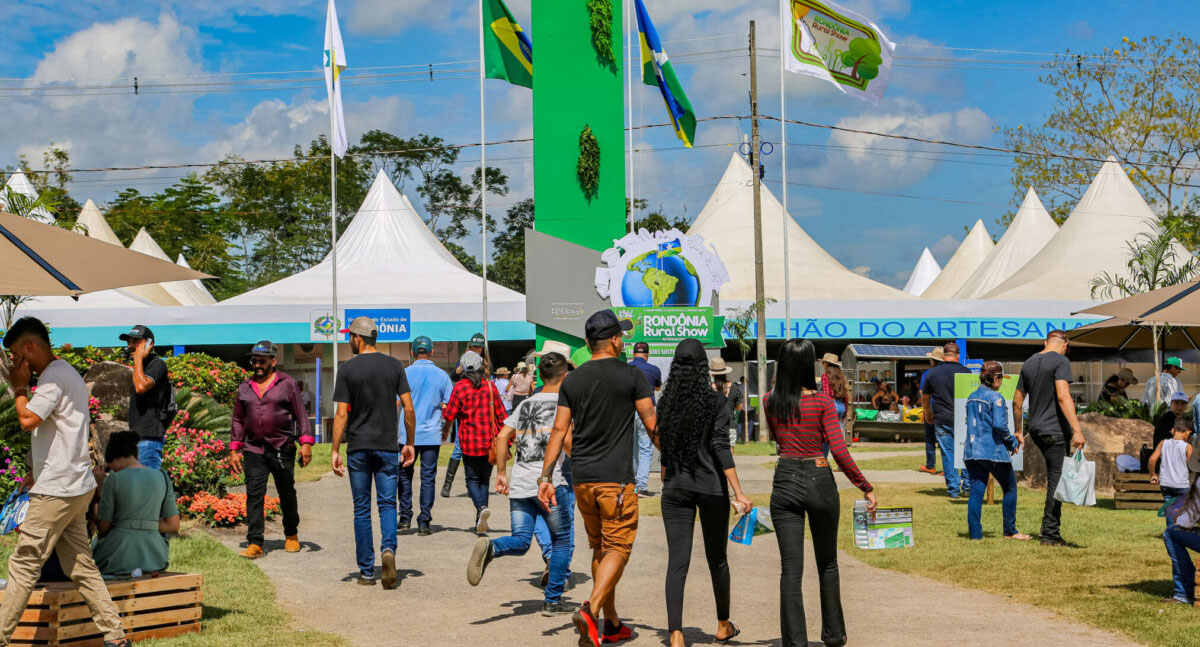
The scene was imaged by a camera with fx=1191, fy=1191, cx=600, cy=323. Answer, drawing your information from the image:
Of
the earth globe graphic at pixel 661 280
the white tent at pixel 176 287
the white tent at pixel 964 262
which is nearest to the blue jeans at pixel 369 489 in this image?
the earth globe graphic at pixel 661 280

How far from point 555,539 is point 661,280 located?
1658 centimetres

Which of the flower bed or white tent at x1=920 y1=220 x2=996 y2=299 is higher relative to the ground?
white tent at x1=920 y1=220 x2=996 y2=299

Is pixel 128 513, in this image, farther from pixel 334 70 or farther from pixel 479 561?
pixel 334 70

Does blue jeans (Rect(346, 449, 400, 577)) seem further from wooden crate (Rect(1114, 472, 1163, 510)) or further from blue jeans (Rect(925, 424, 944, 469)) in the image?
blue jeans (Rect(925, 424, 944, 469))

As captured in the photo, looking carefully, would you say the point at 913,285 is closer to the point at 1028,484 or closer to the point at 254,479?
the point at 1028,484

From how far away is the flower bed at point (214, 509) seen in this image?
459 inches

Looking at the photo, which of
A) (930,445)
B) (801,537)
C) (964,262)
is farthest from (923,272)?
(801,537)

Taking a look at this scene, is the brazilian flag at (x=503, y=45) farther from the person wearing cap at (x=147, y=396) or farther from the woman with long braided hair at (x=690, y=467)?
the woman with long braided hair at (x=690, y=467)

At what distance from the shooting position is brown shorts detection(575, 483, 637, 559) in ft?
21.5

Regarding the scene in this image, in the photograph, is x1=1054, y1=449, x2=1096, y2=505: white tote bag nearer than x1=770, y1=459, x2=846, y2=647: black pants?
No

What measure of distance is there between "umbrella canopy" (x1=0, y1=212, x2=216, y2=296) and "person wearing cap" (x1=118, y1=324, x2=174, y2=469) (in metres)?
2.96

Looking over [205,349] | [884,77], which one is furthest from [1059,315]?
[205,349]

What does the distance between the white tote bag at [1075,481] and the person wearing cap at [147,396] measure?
7.85m

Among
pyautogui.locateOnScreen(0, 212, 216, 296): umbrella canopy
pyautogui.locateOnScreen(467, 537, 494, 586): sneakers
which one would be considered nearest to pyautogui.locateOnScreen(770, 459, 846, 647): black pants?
pyautogui.locateOnScreen(467, 537, 494, 586): sneakers
